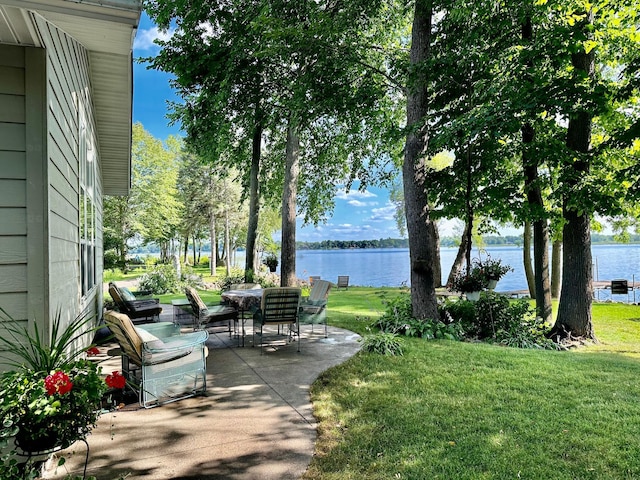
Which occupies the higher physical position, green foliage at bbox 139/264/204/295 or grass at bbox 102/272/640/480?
green foliage at bbox 139/264/204/295

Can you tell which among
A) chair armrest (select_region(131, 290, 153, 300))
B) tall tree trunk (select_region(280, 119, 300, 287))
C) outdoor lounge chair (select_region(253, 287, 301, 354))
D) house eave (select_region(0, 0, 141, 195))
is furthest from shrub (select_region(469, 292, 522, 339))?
chair armrest (select_region(131, 290, 153, 300))

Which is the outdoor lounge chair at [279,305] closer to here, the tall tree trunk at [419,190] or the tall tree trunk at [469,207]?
the tall tree trunk at [419,190]

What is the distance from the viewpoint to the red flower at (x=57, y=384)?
6.42ft

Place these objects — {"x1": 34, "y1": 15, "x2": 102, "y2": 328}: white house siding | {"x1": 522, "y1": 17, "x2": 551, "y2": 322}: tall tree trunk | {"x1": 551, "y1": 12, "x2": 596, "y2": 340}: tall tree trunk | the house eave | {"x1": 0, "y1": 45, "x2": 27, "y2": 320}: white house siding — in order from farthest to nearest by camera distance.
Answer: {"x1": 551, "y1": 12, "x2": 596, "y2": 340}: tall tree trunk
{"x1": 522, "y1": 17, "x2": 551, "y2": 322}: tall tree trunk
{"x1": 34, "y1": 15, "x2": 102, "y2": 328}: white house siding
{"x1": 0, "y1": 45, "x2": 27, "y2": 320}: white house siding
the house eave

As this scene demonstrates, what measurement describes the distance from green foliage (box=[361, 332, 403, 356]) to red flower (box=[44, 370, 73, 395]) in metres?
4.27

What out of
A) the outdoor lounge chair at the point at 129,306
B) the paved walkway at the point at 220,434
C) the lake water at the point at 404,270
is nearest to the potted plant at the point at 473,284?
the lake water at the point at 404,270

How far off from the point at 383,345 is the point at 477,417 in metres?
2.30

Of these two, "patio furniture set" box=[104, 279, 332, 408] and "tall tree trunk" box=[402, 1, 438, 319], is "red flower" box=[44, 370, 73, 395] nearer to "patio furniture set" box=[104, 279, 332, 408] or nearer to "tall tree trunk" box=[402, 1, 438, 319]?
"patio furniture set" box=[104, 279, 332, 408]

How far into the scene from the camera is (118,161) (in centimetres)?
955

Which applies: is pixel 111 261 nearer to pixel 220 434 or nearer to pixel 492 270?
pixel 492 270

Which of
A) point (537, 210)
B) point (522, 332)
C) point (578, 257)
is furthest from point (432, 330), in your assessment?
point (578, 257)

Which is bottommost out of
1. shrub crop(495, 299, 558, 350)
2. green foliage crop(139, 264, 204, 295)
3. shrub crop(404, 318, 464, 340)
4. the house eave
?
shrub crop(495, 299, 558, 350)

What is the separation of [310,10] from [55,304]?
886 centimetres

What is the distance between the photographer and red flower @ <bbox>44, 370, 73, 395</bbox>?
6.42ft
